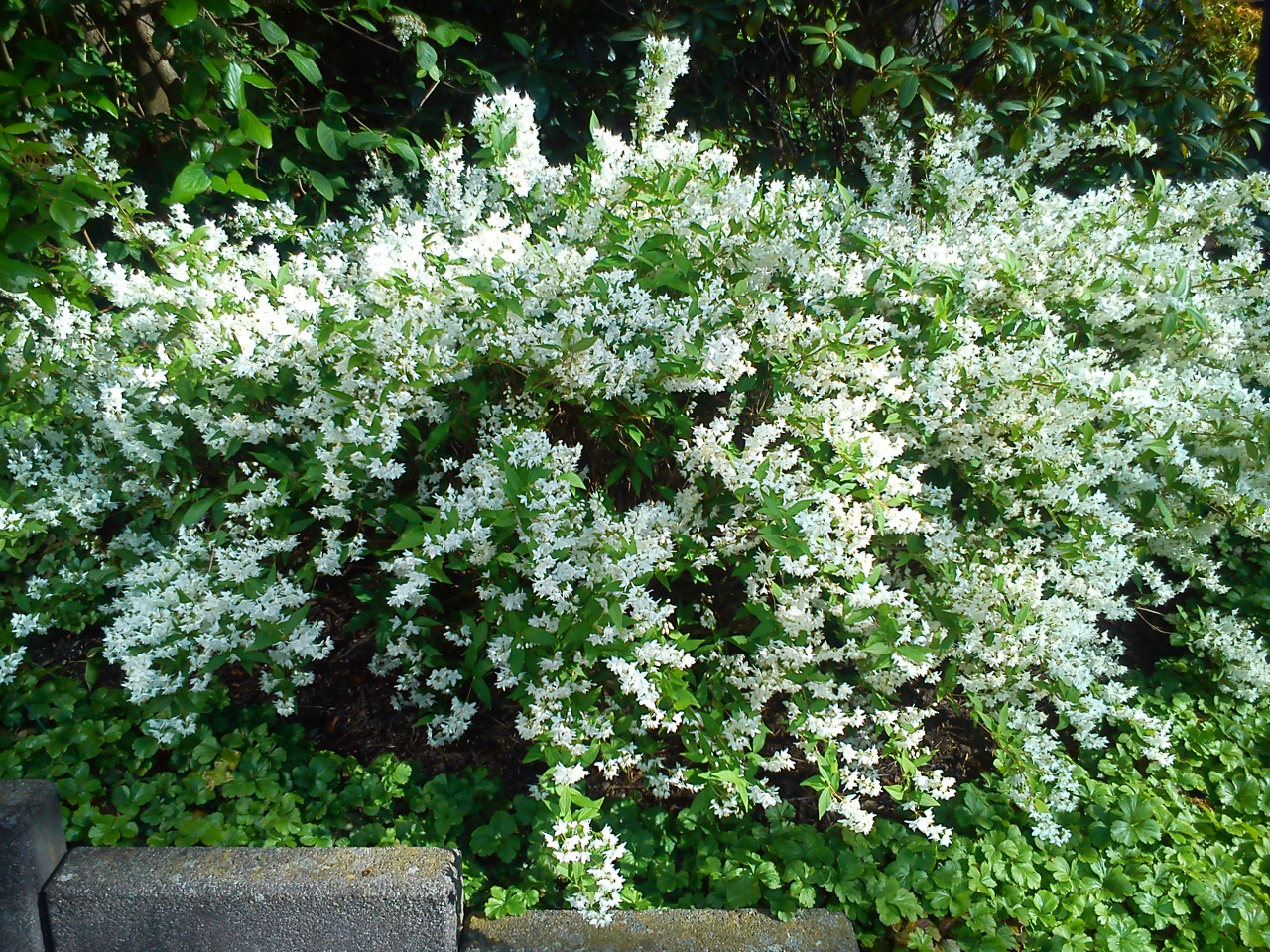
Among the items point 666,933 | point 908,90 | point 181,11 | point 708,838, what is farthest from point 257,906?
point 908,90

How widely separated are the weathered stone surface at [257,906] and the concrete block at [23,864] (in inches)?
1.4

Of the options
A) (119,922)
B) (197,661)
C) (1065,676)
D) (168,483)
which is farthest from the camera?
(168,483)

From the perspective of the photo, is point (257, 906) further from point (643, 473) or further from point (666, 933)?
point (643, 473)

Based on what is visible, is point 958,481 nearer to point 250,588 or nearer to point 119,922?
point 250,588

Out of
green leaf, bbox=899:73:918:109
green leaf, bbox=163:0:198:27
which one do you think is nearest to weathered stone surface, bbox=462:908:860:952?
green leaf, bbox=163:0:198:27

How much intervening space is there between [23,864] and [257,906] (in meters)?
0.54

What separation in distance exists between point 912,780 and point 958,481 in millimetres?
958

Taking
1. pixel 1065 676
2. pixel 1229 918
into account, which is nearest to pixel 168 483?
pixel 1065 676

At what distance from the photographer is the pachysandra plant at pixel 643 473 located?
85.4 inches

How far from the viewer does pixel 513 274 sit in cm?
231

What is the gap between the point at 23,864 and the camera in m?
1.97

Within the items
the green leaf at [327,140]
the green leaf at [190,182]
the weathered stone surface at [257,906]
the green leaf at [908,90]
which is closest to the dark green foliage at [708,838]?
the weathered stone surface at [257,906]

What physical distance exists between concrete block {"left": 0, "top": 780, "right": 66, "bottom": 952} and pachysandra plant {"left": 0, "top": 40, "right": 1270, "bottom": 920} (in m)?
0.34

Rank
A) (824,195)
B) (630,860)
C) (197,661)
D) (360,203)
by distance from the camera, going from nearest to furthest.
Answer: (197,661), (630,860), (824,195), (360,203)
